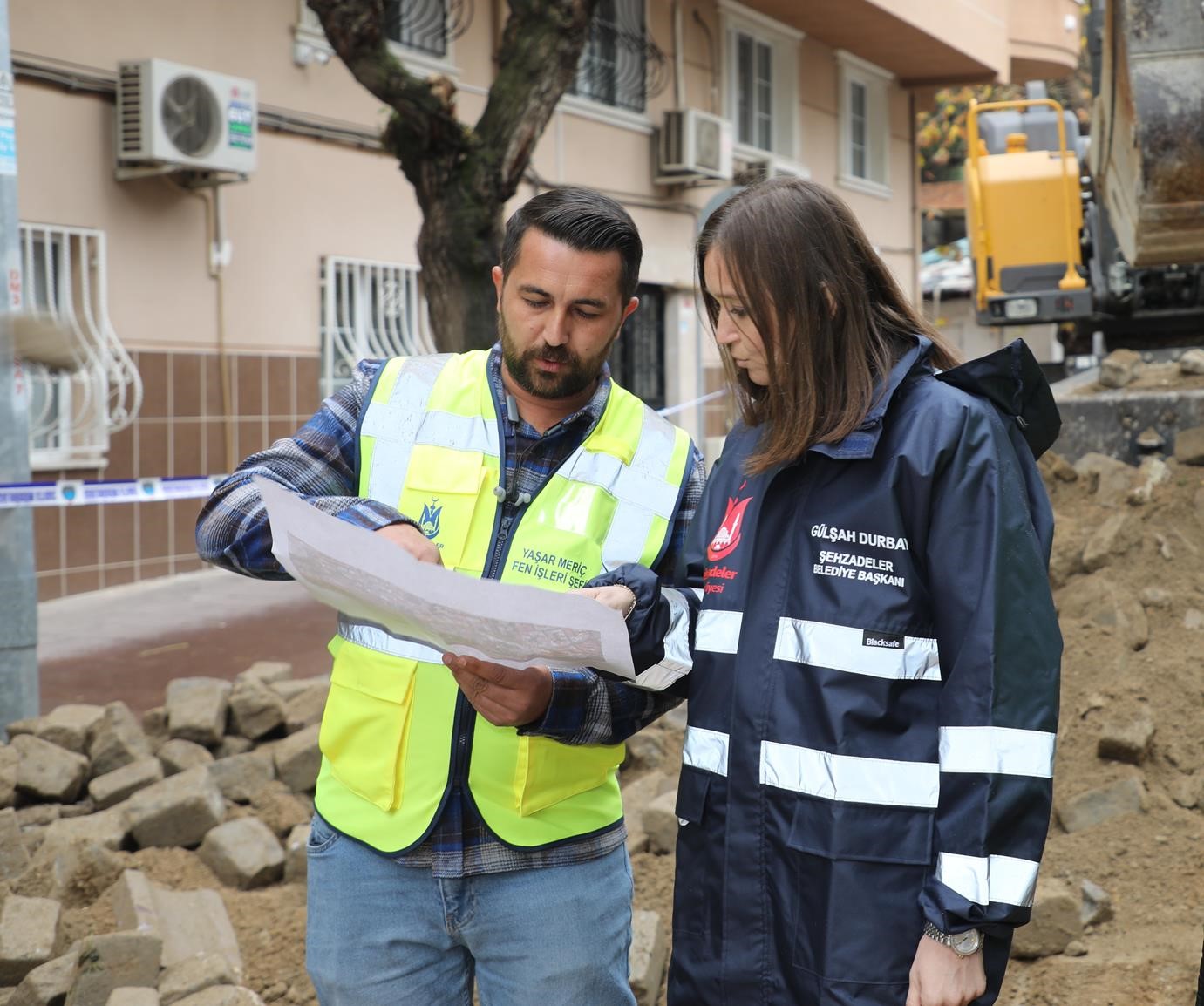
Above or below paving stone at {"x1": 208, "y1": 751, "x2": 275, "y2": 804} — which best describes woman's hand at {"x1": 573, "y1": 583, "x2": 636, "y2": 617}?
above

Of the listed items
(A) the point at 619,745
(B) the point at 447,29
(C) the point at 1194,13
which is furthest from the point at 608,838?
(B) the point at 447,29

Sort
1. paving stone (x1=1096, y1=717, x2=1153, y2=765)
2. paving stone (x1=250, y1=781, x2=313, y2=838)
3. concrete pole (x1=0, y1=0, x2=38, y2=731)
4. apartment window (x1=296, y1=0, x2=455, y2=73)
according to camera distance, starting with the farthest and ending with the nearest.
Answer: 1. apartment window (x1=296, y1=0, x2=455, y2=73)
2. concrete pole (x1=0, y1=0, x2=38, y2=731)
3. paving stone (x1=250, y1=781, x2=313, y2=838)
4. paving stone (x1=1096, y1=717, x2=1153, y2=765)

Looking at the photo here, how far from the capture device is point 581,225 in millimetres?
2404

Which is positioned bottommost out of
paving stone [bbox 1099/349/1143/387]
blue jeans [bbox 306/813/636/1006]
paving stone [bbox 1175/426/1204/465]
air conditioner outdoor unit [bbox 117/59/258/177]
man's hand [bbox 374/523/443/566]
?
blue jeans [bbox 306/813/636/1006]

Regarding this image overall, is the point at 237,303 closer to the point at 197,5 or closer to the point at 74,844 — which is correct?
the point at 197,5

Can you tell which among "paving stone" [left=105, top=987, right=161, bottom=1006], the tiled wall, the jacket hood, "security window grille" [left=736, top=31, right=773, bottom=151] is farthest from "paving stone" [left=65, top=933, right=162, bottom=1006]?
"security window grille" [left=736, top=31, right=773, bottom=151]

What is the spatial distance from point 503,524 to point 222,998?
1541mm

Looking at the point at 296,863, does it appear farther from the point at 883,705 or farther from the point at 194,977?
the point at 883,705

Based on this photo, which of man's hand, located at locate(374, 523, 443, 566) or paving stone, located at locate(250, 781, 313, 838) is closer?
man's hand, located at locate(374, 523, 443, 566)

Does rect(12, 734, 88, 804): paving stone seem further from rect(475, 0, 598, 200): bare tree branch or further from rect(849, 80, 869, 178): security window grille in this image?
rect(849, 80, 869, 178): security window grille

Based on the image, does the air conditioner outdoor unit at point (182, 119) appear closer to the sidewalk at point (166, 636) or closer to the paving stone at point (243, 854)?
the sidewalk at point (166, 636)

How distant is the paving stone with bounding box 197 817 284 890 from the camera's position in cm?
429

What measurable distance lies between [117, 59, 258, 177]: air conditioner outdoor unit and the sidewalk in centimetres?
278

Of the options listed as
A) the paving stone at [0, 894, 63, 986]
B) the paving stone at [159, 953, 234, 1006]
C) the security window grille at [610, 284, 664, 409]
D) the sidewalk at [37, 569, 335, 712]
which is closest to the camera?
the paving stone at [159, 953, 234, 1006]
